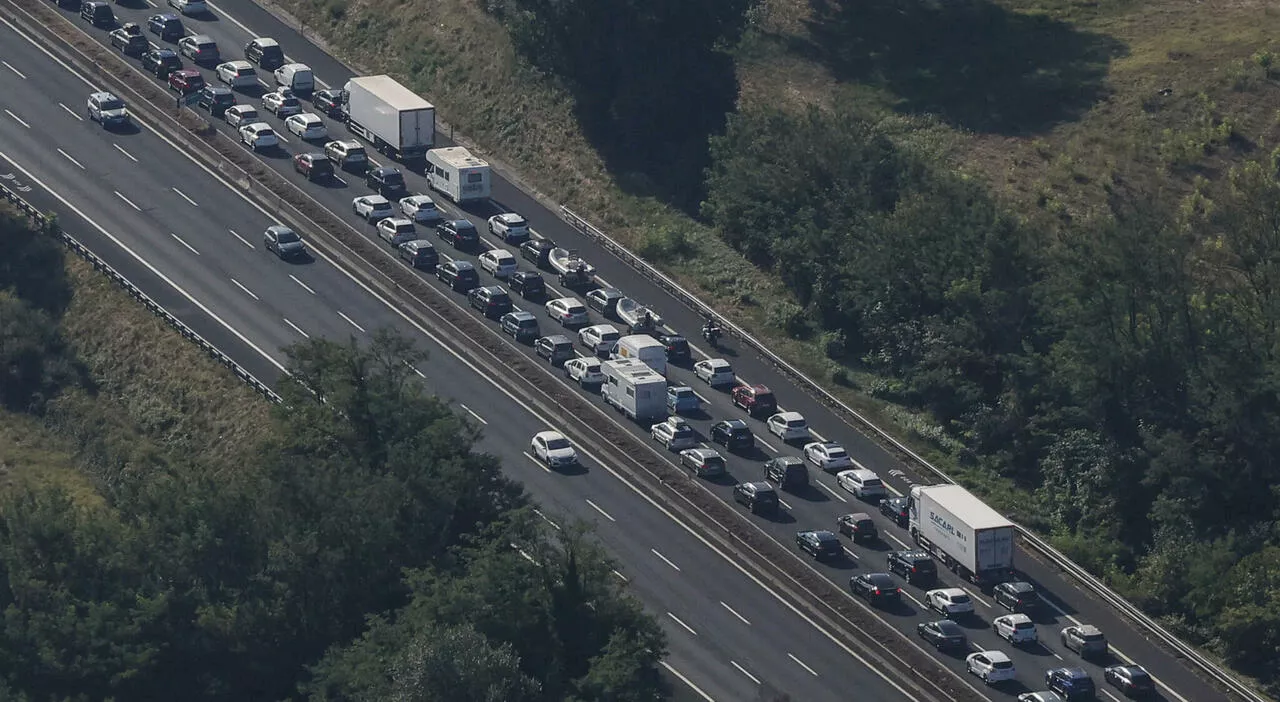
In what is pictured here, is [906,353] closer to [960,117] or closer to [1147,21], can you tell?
[960,117]

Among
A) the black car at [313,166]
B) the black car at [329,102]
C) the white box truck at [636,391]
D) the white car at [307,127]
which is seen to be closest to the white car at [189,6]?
the black car at [329,102]

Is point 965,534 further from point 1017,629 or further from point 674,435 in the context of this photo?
point 674,435

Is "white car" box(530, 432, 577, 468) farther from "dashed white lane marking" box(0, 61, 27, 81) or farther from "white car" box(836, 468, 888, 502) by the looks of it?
"dashed white lane marking" box(0, 61, 27, 81)

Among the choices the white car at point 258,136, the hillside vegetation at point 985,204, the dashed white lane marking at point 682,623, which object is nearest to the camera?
the dashed white lane marking at point 682,623

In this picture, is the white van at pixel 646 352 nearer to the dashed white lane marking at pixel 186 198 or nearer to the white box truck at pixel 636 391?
the white box truck at pixel 636 391

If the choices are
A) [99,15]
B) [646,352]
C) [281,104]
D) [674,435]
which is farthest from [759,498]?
[99,15]

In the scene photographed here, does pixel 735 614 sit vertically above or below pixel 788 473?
below
